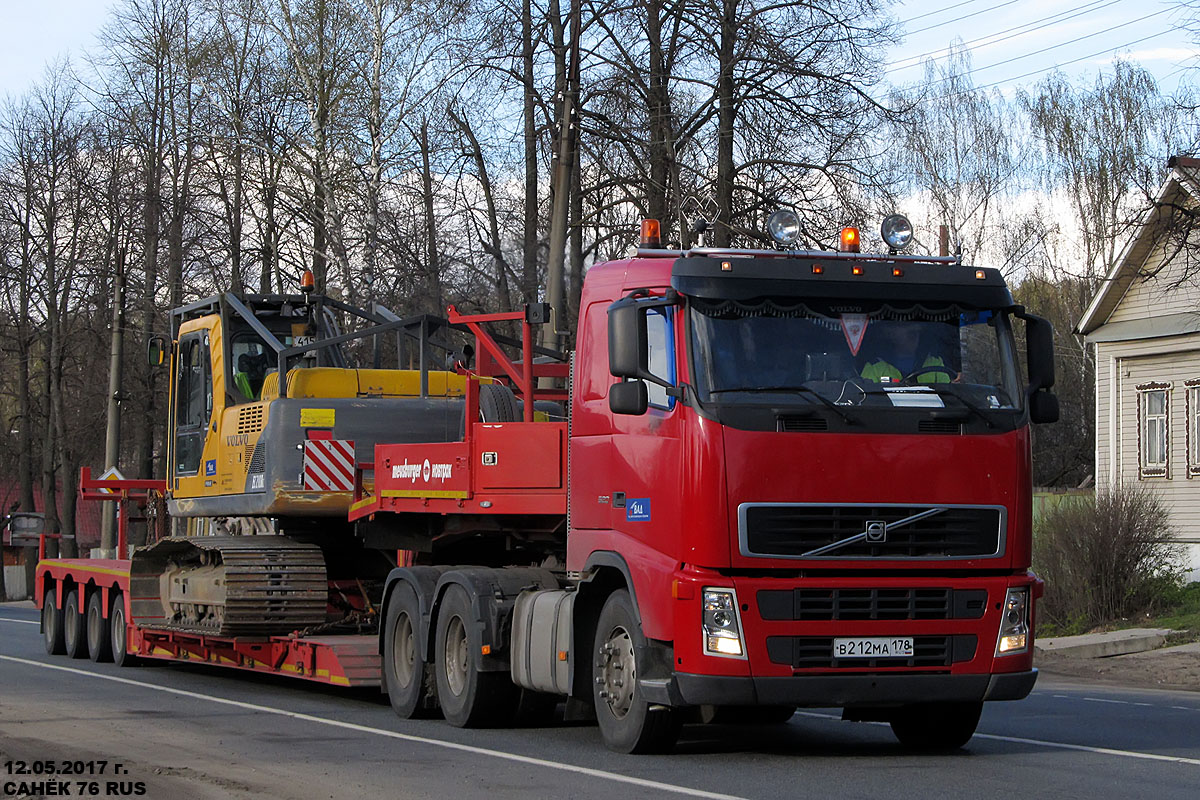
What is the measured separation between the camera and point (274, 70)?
37625 mm

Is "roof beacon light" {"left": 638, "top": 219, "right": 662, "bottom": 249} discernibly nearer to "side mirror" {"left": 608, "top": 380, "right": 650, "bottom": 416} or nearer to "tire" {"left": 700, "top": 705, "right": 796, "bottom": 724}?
"side mirror" {"left": 608, "top": 380, "right": 650, "bottom": 416}

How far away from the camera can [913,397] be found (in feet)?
32.9

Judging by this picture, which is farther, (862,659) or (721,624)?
(862,659)

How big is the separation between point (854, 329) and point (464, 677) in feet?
13.9

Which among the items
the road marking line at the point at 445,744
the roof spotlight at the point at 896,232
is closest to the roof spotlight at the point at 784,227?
the roof spotlight at the point at 896,232

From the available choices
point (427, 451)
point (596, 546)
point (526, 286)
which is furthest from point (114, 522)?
point (596, 546)

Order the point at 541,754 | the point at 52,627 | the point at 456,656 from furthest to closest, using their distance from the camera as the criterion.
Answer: the point at 52,627 → the point at 456,656 → the point at 541,754

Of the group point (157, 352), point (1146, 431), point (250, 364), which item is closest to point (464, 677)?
point (250, 364)

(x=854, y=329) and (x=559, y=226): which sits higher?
(x=559, y=226)

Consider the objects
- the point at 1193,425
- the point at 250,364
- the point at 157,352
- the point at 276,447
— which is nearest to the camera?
the point at 276,447

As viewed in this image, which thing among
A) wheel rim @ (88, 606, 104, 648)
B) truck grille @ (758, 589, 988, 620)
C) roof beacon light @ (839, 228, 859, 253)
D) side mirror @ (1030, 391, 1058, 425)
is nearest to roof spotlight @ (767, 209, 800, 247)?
roof beacon light @ (839, 228, 859, 253)

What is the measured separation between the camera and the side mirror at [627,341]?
9844mm

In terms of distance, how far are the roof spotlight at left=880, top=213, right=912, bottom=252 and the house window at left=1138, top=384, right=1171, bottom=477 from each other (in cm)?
2361

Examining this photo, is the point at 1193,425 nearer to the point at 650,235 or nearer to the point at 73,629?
the point at 73,629
